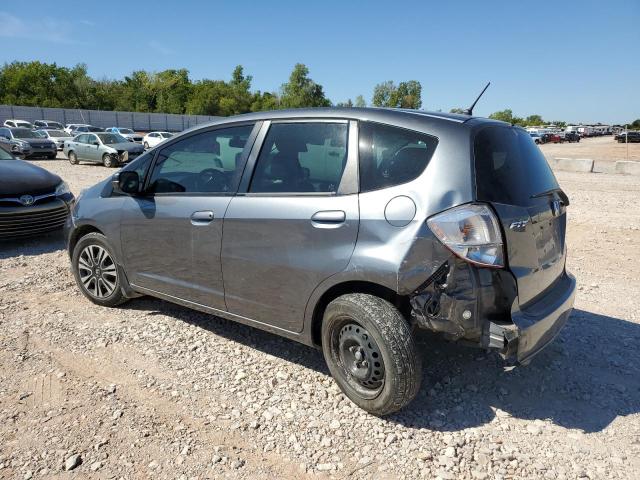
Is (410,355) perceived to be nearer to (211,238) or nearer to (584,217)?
(211,238)

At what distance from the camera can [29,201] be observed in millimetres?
6527

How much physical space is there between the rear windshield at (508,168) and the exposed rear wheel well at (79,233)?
3.47m

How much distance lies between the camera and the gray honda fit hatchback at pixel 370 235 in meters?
2.54

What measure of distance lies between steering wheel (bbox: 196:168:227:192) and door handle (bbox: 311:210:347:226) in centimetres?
89

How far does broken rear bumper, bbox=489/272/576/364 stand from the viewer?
98.8 inches

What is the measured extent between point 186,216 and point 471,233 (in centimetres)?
210

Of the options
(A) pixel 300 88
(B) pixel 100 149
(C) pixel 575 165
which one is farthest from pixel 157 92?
(C) pixel 575 165

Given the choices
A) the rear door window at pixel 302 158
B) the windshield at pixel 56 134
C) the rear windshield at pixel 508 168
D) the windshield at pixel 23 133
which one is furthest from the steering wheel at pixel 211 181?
the windshield at pixel 56 134

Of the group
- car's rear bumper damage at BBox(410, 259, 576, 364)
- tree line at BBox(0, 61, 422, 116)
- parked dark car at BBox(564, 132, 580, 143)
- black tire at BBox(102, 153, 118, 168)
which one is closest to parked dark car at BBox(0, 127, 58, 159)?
black tire at BBox(102, 153, 118, 168)

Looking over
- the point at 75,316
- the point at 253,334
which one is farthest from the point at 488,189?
the point at 75,316

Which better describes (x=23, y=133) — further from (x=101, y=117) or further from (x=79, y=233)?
(x=101, y=117)

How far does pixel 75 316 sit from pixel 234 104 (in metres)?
84.4

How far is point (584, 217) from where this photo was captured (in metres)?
9.01

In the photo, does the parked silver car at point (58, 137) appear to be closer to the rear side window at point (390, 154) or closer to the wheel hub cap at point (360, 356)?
the rear side window at point (390, 154)
